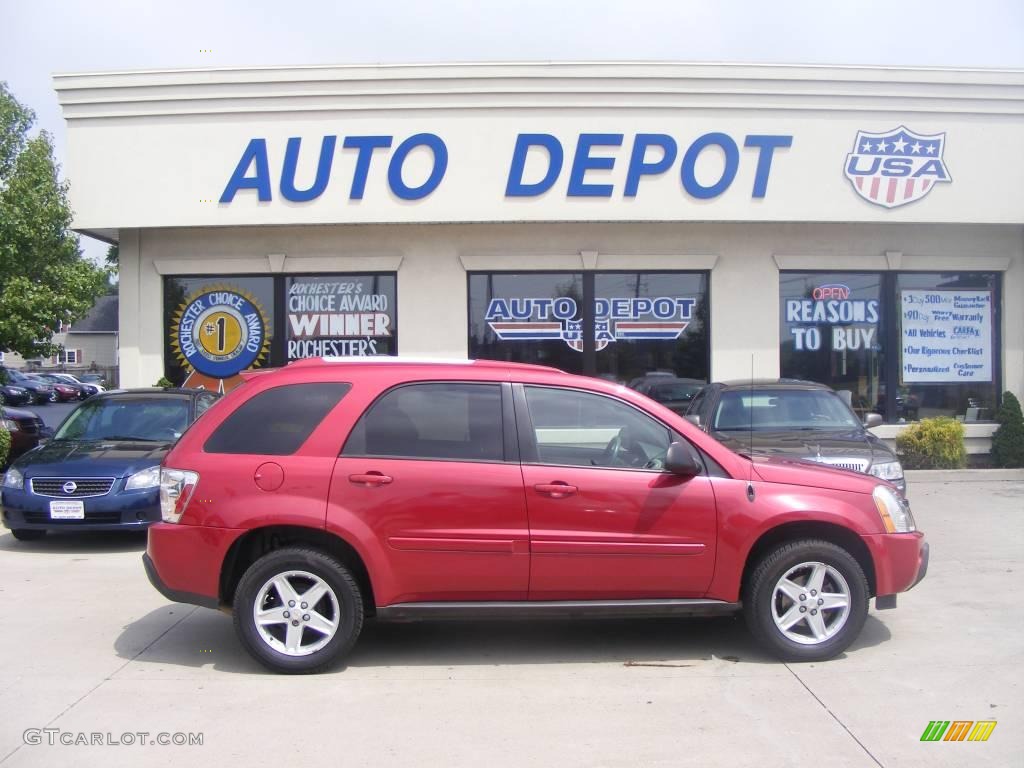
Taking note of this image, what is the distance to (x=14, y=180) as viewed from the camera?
38.4 ft

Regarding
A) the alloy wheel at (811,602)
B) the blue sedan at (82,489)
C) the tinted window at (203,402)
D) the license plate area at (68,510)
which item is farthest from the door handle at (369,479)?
the tinted window at (203,402)

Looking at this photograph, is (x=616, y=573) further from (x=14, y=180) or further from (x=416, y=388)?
(x=14, y=180)

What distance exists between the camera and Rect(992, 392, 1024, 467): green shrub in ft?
44.1

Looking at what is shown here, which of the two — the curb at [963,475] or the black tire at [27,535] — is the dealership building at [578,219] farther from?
the black tire at [27,535]

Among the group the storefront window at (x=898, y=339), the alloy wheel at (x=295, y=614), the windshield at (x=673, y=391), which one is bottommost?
the alloy wheel at (x=295, y=614)

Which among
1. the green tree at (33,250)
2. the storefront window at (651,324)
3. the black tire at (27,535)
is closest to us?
the black tire at (27,535)

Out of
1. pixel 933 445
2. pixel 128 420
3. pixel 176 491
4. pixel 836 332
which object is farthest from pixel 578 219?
pixel 176 491

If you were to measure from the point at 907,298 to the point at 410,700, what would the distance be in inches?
469

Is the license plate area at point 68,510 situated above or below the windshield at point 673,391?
below

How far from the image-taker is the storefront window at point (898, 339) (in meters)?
14.0

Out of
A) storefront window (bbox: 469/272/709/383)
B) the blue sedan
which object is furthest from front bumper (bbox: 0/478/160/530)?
storefront window (bbox: 469/272/709/383)

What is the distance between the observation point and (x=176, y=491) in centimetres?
532

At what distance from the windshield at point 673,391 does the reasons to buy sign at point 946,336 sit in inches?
137

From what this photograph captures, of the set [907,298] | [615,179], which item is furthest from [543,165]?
[907,298]
